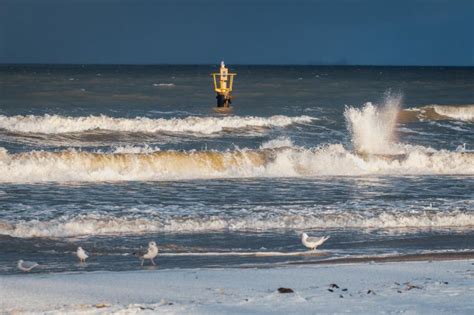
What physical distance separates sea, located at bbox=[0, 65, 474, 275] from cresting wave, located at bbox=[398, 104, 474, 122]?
2.86 m

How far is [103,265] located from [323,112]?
102 feet

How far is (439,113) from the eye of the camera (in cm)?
4131

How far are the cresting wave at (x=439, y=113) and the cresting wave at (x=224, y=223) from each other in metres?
24.5

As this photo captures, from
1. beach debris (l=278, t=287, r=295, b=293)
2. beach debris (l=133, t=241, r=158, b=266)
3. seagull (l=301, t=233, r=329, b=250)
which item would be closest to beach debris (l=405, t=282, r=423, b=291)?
beach debris (l=278, t=287, r=295, b=293)

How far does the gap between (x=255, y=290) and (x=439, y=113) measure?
111 ft

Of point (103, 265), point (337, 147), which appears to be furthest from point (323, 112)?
point (103, 265)

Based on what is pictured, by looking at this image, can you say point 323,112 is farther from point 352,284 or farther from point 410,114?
point 352,284

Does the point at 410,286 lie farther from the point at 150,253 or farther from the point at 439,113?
the point at 439,113

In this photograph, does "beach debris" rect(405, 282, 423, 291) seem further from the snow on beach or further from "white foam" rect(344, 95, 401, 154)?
"white foam" rect(344, 95, 401, 154)

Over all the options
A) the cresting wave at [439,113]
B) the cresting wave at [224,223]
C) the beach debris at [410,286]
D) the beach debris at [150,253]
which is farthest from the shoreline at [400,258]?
the cresting wave at [439,113]

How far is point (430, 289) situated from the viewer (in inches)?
341

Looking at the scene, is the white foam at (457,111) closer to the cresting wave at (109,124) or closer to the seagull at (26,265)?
the cresting wave at (109,124)

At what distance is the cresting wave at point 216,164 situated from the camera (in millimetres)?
20156

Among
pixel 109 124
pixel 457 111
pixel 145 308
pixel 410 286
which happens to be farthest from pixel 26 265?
pixel 457 111
